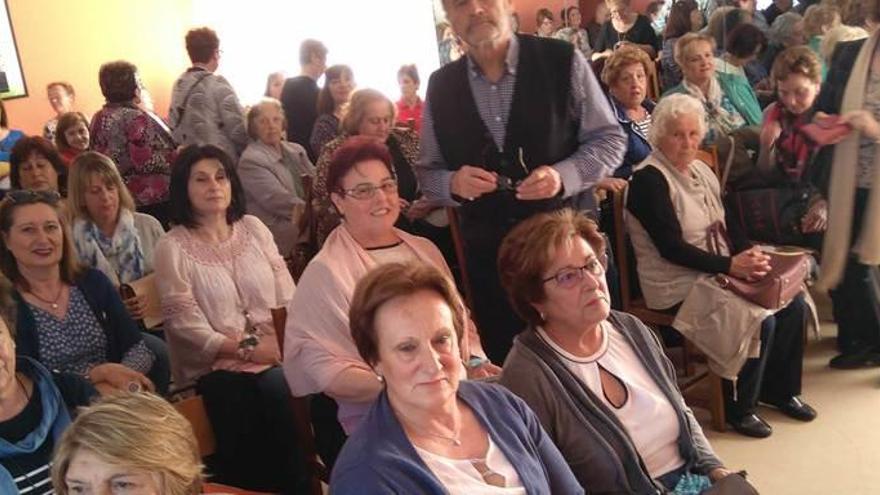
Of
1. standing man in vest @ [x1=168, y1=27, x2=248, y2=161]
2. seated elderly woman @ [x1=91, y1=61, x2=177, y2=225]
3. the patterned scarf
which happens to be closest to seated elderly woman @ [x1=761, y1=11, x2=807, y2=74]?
standing man in vest @ [x1=168, y1=27, x2=248, y2=161]

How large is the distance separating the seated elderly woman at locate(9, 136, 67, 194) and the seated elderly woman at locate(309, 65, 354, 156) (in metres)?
1.45

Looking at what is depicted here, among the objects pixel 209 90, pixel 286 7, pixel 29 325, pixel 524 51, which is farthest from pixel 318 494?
pixel 286 7

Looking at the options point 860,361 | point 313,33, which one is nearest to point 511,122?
point 860,361

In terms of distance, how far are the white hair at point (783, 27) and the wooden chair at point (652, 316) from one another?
7.74ft

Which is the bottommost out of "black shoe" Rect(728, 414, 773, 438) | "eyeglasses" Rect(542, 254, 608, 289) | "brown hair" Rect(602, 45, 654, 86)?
"black shoe" Rect(728, 414, 773, 438)

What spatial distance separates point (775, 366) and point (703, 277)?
0.43 m

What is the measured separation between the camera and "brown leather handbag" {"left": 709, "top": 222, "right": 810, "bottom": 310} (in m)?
2.95

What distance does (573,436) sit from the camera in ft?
5.55

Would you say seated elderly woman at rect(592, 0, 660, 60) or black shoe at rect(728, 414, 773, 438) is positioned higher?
seated elderly woman at rect(592, 0, 660, 60)

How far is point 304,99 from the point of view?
558cm

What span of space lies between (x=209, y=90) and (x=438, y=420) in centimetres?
345

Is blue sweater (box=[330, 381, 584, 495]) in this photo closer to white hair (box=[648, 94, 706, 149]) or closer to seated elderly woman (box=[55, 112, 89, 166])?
white hair (box=[648, 94, 706, 149])

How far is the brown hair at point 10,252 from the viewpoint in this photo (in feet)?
8.14

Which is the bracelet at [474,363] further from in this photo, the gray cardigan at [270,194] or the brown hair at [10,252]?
the gray cardigan at [270,194]
